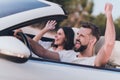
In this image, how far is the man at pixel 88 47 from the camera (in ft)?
14.0

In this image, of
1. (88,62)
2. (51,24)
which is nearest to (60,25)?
(51,24)

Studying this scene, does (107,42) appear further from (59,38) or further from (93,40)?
(59,38)

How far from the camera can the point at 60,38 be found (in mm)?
4297

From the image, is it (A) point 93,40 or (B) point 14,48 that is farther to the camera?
(A) point 93,40

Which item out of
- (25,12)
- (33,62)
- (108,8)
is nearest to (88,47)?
(108,8)

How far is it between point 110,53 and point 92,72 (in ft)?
0.75

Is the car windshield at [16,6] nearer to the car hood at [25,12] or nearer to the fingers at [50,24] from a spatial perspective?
the car hood at [25,12]

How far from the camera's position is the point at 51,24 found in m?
4.27

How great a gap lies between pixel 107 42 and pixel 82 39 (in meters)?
0.22

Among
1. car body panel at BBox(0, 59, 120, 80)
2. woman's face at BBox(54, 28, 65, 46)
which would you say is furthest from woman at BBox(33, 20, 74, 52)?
car body panel at BBox(0, 59, 120, 80)

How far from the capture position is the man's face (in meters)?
4.31

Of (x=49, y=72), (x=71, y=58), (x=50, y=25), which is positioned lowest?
(x=49, y=72)

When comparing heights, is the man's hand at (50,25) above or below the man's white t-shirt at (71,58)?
above

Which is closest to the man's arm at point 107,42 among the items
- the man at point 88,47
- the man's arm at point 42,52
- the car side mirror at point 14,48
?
the man at point 88,47
